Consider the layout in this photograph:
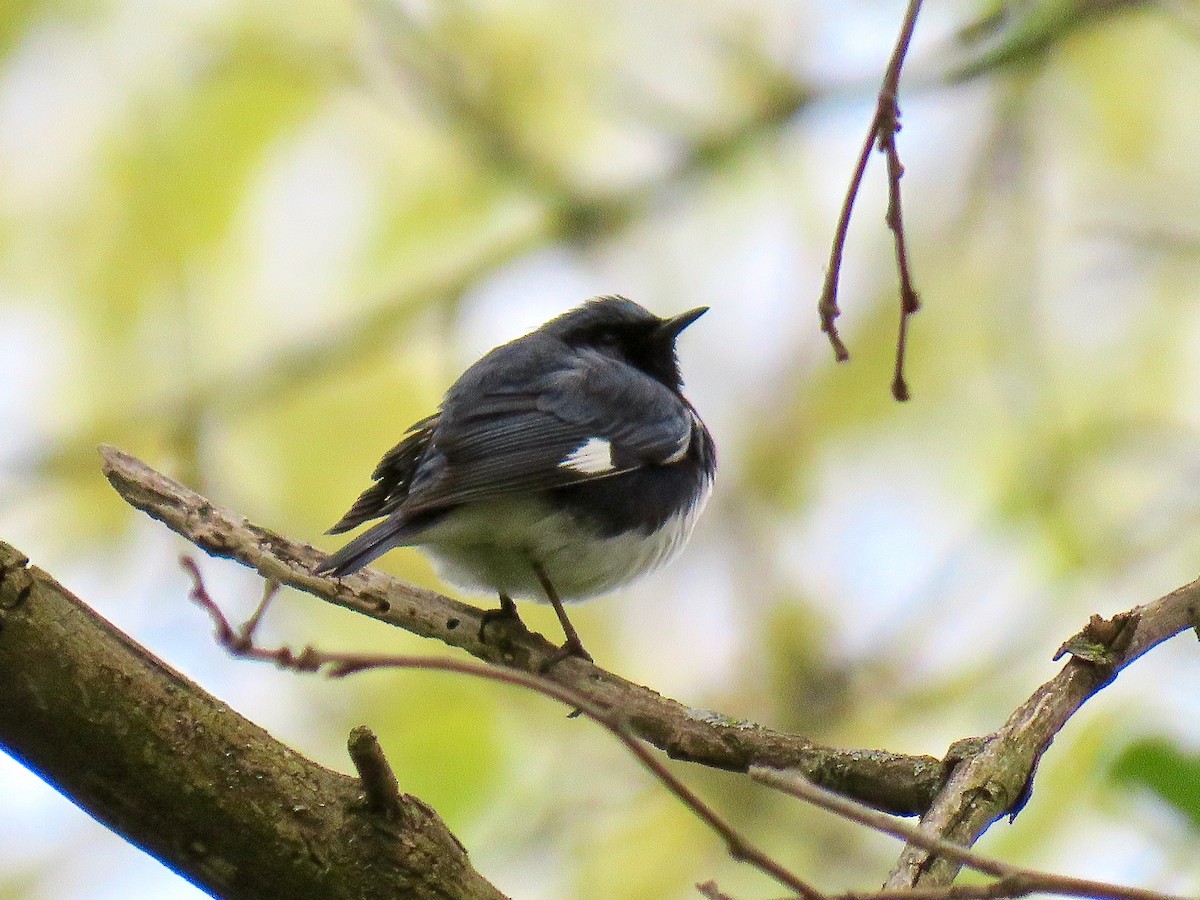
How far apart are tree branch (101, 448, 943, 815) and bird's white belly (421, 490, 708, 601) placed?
0.21 metres

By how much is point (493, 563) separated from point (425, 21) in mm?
2918

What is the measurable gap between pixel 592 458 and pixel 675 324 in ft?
3.44

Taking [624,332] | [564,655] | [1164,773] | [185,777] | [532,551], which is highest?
[624,332]

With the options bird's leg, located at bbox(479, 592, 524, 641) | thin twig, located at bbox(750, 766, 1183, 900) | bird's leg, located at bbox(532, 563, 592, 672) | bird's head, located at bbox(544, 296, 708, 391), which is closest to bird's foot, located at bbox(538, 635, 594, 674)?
bird's leg, located at bbox(532, 563, 592, 672)

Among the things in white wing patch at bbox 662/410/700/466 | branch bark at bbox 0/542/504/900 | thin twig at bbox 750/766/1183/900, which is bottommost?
branch bark at bbox 0/542/504/900

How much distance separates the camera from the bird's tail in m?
3.03

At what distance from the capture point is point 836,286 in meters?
2.49

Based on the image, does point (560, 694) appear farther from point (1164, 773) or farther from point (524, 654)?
point (524, 654)

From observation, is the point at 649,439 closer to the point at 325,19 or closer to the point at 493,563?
the point at 493,563

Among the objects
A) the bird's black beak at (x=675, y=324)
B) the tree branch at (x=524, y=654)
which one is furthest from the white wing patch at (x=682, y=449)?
the tree branch at (x=524, y=654)

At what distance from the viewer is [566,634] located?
3.78 meters

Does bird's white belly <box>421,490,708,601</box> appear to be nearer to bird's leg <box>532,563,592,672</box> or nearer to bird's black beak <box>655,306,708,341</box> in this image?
bird's leg <box>532,563,592,672</box>

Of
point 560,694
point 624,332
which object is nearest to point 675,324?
point 624,332

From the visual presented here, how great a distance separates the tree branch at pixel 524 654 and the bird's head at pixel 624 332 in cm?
149
